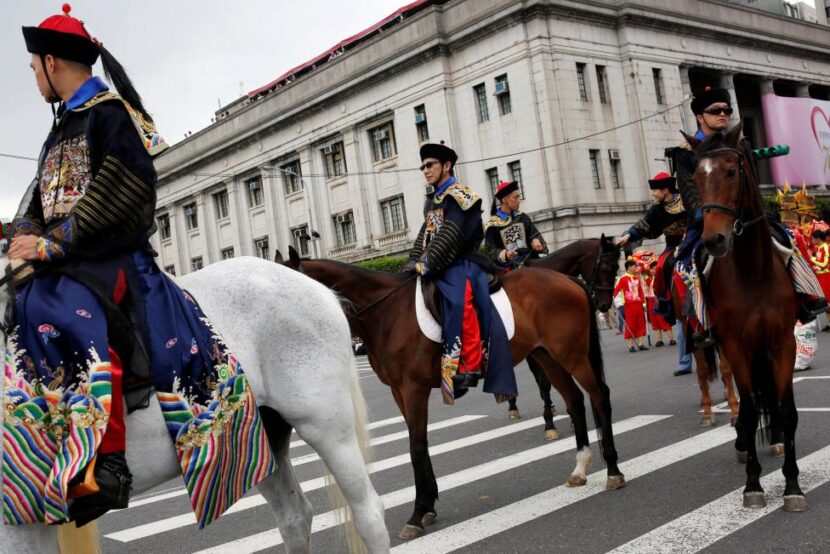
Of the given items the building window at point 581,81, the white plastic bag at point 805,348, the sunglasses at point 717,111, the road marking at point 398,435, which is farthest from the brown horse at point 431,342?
the building window at point 581,81

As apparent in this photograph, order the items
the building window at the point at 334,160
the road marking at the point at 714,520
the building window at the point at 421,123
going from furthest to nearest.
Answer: the building window at the point at 334,160, the building window at the point at 421,123, the road marking at the point at 714,520

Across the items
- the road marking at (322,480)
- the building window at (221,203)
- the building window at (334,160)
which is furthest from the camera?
the building window at (221,203)

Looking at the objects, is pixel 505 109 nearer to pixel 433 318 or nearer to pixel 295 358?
pixel 433 318

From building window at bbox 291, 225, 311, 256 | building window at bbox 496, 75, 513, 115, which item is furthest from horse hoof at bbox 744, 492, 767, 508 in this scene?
building window at bbox 291, 225, 311, 256

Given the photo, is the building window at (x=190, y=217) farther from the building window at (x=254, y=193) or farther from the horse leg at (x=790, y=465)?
the horse leg at (x=790, y=465)

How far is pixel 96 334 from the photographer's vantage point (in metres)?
3.09

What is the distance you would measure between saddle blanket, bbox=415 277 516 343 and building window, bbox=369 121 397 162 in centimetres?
3811

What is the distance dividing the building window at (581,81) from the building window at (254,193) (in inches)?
977

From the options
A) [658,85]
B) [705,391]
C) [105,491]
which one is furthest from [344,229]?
[105,491]

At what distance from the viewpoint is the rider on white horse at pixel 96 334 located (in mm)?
2980

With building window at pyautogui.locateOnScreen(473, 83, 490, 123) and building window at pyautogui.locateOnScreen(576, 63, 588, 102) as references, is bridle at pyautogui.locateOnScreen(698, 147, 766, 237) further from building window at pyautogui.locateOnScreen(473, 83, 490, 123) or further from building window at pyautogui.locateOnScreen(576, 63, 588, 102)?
building window at pyautogui.locateOnScreen(473, 83, 490, 123)

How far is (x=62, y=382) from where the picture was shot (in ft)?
10.0

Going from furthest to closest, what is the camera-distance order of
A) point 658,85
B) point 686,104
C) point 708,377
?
point 686,104, point 658,85, point 708,377

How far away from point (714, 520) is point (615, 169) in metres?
36.6
